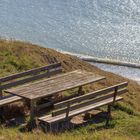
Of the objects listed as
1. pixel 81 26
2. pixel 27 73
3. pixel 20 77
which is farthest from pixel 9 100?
pixel 81 26

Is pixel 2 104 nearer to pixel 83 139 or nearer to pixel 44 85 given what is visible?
pixel 44 85

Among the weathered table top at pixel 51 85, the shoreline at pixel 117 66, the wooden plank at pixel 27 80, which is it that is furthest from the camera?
the shoreline at pixel 117 66

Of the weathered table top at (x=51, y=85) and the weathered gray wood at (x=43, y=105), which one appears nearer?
the weathered table top at (x=51, y=85)

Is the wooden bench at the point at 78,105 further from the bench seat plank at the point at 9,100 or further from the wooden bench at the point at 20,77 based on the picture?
the wooden bench at the point at 20,77

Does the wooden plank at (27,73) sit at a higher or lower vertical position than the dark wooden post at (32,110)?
higher

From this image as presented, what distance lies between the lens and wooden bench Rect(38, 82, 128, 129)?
12750 millimetres

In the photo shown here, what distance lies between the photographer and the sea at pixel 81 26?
33188 millimetres

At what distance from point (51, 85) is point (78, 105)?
4.19 ft

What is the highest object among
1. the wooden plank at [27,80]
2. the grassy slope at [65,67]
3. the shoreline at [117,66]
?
the wooden plank at [27,80]

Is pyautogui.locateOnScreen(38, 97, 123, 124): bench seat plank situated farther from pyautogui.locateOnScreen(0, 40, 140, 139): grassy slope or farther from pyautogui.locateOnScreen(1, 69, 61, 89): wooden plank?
pyautogui.locateOnScreen(1, 69, 61, 89): wooden plank

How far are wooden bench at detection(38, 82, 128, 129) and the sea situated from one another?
13.2 metres

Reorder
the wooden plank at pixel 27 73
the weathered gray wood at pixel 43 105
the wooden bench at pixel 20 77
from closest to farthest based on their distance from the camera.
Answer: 1. the wooden bench at pixel 20 77
2. the weathered gray wood at pixel 43 105
3. the wooden plank at pixel 27 73

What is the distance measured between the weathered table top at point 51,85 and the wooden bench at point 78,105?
1.78 feet

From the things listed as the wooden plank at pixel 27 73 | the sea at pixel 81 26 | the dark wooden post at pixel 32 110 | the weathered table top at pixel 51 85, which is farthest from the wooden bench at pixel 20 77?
the sea at pixel 81 26
